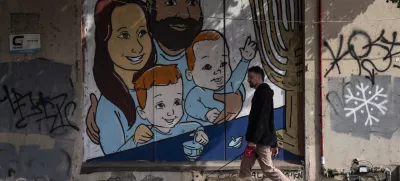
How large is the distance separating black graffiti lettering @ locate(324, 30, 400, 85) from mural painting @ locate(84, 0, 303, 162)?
54 centimetres

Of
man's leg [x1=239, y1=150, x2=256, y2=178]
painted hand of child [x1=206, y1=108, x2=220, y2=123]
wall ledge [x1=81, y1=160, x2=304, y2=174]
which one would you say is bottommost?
wall ledge [x1=81, y1=160, x2=304, y2=174]

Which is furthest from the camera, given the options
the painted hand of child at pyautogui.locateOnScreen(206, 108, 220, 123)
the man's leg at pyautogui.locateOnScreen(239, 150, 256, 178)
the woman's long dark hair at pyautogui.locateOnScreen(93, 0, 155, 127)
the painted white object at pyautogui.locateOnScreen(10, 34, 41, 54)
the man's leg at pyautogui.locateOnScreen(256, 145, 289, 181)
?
the painted hand of child at pyautogui.locateOnScreen(206, 108, 220, 123)

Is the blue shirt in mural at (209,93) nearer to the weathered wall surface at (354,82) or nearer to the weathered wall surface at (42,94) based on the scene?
the weathered wall surface at (354,82)

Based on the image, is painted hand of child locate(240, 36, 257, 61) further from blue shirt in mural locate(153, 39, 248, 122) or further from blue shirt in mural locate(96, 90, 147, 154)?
blue shirt in mural locate(96, 90, 147, 154)

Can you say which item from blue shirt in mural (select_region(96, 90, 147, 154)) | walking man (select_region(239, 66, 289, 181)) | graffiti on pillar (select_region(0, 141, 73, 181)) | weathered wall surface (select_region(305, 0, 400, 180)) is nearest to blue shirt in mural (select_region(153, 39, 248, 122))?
blue shirt in mural (select_region(96, 90, 147, 154))

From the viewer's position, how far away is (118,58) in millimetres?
7531

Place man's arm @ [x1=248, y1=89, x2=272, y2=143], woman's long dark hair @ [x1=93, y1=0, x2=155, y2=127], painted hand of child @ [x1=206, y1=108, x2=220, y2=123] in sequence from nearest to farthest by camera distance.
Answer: man's arm @ [x1=248, y1=89, x2=272, y2=143] < woman's long dark hair @ [x1=93, y1=0, x2=155, y2=127] < painted hand of child @ [x1=206, y1=108, x2=220, y2=123]

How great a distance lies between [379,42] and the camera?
24.8 feet

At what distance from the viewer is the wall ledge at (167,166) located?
7.46 metres

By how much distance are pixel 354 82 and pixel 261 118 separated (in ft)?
6.84

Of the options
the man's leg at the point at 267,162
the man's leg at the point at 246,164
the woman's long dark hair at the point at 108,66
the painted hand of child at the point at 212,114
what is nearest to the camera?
the man's leg at the point at 267,162

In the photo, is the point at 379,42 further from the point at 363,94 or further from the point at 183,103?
the point at 183,103

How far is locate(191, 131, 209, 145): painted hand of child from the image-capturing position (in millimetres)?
7645

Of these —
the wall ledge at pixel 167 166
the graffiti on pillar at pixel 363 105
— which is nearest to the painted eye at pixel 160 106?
the wall ledge at pixel 167 166
